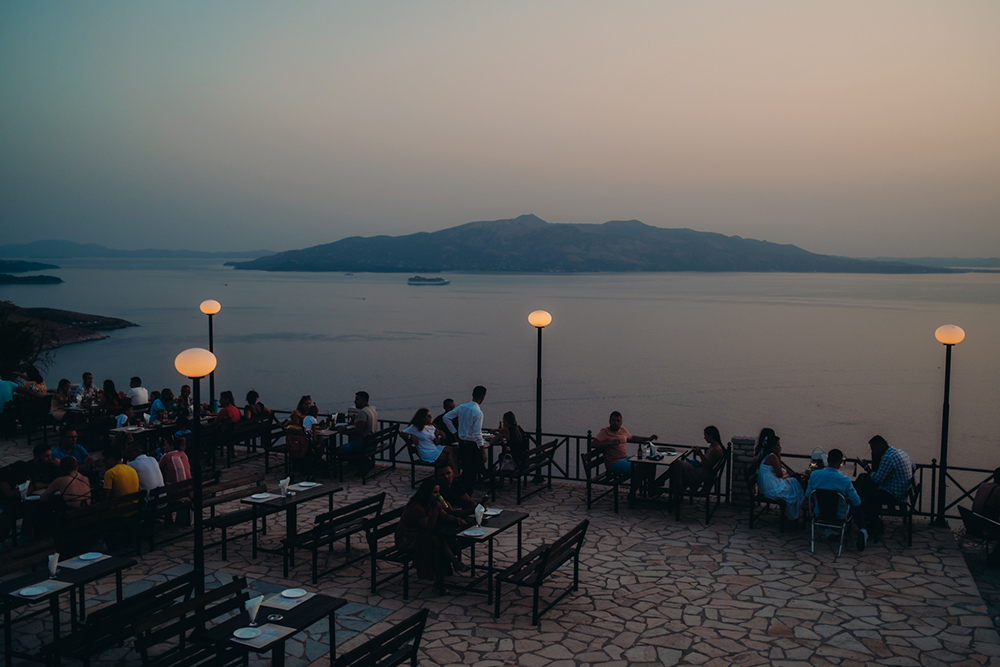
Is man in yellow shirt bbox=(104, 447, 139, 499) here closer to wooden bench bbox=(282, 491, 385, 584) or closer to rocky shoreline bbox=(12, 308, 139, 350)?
wooden bench bbox=(282, 491, 385, 584)

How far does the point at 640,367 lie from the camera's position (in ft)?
A: 214

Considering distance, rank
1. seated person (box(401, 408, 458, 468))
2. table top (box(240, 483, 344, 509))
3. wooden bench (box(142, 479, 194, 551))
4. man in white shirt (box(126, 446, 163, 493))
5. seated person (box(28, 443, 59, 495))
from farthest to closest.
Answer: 1. seated person (box(401, 408, 458, 468))
2. seated person (box(28, 443, 59, 495))
3. man in white shirt (box(126, 446, 163, 493))
4. wooden bench (box(142, 479, 194, 551))
5. table top (box(240, 483, 344, 509))

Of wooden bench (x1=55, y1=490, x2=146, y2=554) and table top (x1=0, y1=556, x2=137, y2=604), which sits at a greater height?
table top (x1=0, y1=556, x2=137, y2=604)

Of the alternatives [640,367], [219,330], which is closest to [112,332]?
[219,330]

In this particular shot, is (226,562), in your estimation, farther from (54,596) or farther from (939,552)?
(939,552)

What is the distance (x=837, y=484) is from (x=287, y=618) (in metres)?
6.57

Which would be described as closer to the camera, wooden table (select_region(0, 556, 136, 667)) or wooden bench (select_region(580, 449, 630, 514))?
wooden table (select_region(0, 556, 136, 667))

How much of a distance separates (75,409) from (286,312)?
117m

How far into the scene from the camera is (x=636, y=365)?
218 ft

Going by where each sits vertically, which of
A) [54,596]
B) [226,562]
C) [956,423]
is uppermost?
[54,596]

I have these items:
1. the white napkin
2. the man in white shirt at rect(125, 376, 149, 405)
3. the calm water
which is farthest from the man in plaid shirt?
the calm water

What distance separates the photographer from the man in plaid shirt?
8.95 metres

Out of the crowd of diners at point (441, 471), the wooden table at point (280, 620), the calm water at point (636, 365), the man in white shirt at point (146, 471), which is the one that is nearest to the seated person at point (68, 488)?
the crowd of diners at point (441, 471)

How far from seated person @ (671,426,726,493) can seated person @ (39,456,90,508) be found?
292 inches
